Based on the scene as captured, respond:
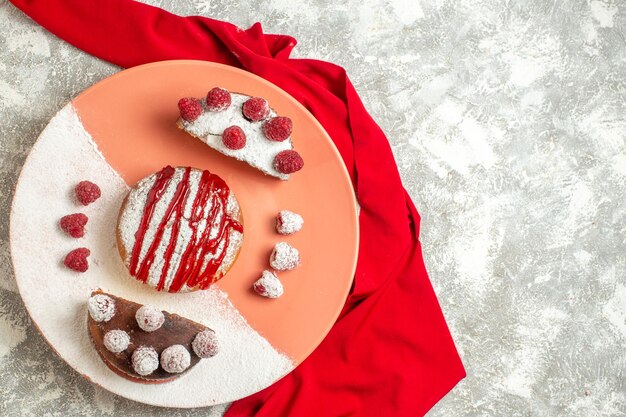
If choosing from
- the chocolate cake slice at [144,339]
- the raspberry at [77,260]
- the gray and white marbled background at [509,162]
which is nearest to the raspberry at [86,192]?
the raspberry at [77,260]

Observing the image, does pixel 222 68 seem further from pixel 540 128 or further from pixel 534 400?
pixel 534 400

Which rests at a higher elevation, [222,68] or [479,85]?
[479,85]

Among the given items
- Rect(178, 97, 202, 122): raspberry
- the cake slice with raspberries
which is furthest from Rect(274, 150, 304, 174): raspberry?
Rect(178, 97, 202, 122): raspberry

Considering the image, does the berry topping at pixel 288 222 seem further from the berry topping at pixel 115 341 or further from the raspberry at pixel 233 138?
the berry topping at pixel 115 341

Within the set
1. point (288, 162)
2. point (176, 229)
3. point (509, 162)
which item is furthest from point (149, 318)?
point (509, 162)

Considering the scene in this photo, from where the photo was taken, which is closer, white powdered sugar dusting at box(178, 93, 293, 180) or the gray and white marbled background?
white powdered sugar dusting at box(178, 93, 293, 180)

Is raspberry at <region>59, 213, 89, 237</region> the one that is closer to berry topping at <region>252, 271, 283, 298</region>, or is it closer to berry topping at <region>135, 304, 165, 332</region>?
berry topping at <region>135, 304, 165, 332</region>

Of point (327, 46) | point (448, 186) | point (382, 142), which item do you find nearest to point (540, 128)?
point (448, 186)
